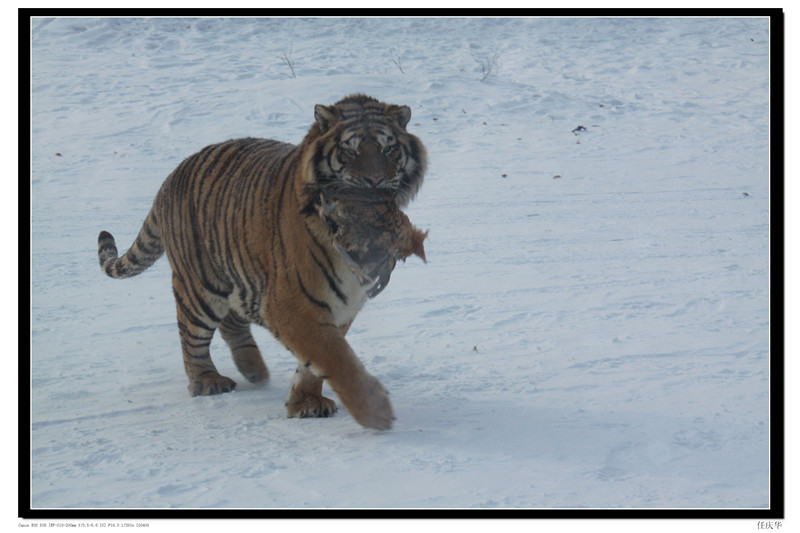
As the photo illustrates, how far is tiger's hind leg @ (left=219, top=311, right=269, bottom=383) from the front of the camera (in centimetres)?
497

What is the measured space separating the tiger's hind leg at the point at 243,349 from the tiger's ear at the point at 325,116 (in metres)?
1.39

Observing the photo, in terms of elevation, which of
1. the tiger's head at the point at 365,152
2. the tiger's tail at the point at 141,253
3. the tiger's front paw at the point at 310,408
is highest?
the tiger's head at the point at 365,152

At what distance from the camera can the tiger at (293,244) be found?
3.89 meters

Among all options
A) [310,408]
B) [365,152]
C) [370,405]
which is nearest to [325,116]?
[365,152]

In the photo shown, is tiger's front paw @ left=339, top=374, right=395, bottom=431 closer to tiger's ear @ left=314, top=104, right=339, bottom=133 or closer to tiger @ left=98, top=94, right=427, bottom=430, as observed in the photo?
tiger @ left=98, top=94, right=427, bottom=430

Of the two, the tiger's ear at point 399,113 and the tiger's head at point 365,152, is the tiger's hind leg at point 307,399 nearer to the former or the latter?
the tiger's head at point 365,152

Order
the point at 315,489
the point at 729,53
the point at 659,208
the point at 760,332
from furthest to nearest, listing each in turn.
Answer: the point at 729,53 → the point at 659,208 → the point at 760,332 → the point at 315,489

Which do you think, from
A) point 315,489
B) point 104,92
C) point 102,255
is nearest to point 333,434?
point 315,489

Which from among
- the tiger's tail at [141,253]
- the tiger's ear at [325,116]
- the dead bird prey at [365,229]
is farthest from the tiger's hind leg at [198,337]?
the tiger's ear at [325,116]

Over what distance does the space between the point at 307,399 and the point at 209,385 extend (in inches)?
28.0

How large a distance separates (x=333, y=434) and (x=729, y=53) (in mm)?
11127
